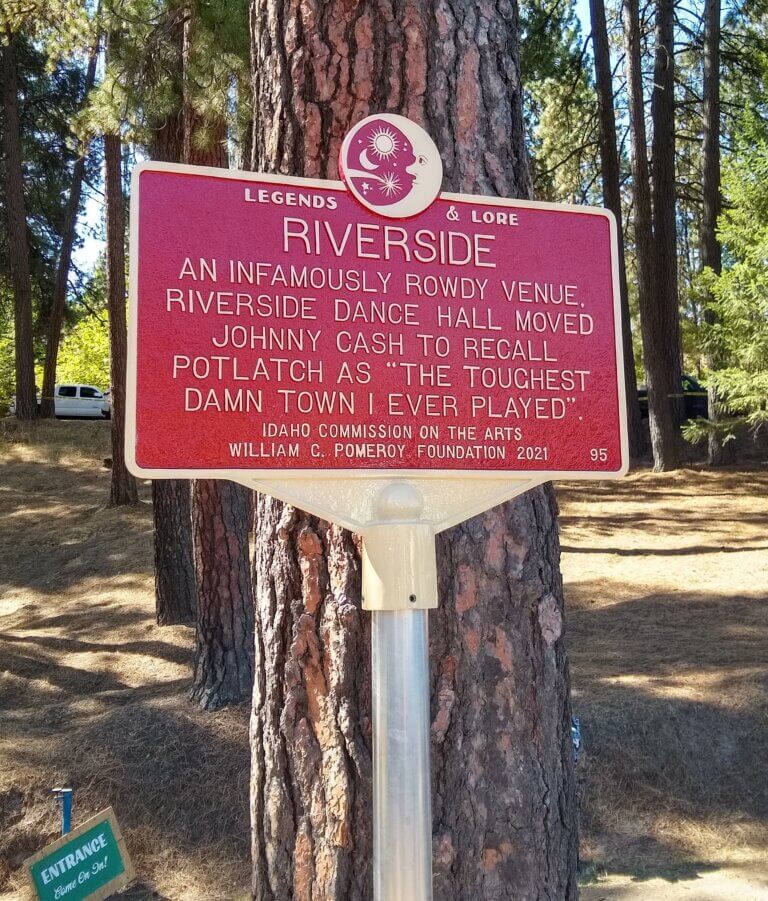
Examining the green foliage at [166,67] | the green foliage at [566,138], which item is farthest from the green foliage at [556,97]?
the green foliage at [166,67]

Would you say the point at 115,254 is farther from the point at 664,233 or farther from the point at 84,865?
the point at 84,865

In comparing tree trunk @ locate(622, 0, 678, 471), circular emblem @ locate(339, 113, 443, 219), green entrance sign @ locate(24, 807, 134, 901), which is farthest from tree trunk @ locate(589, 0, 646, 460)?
circular emblem @ locate(339, 113, 443, 219)

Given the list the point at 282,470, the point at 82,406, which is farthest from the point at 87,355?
the point at 282,470

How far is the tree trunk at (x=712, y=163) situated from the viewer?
15.5 metres

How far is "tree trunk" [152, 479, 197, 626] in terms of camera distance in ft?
30.6

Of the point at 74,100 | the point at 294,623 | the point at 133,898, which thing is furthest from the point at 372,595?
the point at 74,100

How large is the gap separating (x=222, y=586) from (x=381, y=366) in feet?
17.0

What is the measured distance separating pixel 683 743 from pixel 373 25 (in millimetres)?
4967

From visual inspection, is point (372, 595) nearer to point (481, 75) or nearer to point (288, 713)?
point (288, 713)

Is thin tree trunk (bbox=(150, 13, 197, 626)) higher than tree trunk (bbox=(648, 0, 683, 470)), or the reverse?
tree trunk (bbox=(648, 0, 683, 470))

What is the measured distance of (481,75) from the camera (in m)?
2.56

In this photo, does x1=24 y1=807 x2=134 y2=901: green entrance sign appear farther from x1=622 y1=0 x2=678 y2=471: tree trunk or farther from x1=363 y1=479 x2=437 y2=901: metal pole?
x1=622 y1=0 x2=678 y2=471: tree trunk

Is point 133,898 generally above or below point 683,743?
below

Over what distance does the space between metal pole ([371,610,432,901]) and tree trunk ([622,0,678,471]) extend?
13.8 m
